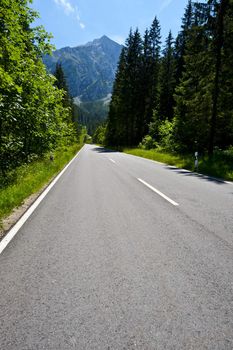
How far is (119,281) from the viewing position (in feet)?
11.4

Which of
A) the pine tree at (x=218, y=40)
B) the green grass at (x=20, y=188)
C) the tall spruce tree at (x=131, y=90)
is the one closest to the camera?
the green grass at (x=20, y=188)

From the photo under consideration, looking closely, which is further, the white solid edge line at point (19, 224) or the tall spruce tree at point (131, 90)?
the tall spruce tree at point (131, 90)

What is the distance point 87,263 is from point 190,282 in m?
1.38

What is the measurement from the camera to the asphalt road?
2516 mm

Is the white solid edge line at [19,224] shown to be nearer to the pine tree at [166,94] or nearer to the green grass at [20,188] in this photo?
the green grass at [20,188]

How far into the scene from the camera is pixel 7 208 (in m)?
6.58

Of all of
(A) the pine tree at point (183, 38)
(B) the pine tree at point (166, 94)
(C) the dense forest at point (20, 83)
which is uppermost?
(A) the pine tree at point (183, 38)

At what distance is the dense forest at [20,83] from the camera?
27.5ft

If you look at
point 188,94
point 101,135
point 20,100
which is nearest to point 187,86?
point 188,94

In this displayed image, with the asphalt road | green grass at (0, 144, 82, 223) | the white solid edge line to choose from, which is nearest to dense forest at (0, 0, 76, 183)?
green grass at (0, 144, 82, 223)

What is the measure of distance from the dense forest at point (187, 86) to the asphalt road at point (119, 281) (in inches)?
620

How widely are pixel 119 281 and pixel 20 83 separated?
1074cm

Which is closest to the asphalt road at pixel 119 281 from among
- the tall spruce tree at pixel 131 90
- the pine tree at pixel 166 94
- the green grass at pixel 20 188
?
the green grass at pixel 20 188

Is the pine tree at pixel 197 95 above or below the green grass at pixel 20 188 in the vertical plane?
above
